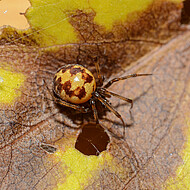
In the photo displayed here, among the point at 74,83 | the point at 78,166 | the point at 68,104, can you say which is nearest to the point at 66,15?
the point at 74,83

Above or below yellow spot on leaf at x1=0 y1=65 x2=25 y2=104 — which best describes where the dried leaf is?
below

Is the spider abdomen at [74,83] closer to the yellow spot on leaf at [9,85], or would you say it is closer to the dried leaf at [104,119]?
the dried leaf at [104,119]

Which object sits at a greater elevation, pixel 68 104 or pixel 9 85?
pixel 9 85

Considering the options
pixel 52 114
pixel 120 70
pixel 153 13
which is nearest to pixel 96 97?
pixel 120 70

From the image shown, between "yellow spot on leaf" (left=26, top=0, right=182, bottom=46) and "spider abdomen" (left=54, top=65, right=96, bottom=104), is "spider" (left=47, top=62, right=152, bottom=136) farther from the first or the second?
"yellow spot on leaf" (left=26, top=0, right=182, bottom=46)

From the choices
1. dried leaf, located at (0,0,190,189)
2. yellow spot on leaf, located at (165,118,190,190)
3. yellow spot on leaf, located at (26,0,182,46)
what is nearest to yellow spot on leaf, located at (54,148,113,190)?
dried leaf, located at (0,0,190,189)

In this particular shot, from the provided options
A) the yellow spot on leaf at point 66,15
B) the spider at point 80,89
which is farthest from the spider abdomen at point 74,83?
the yellow spot on leaf at point 66,15

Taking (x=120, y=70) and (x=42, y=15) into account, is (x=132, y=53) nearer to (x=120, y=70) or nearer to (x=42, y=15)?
(x=120, y=70)

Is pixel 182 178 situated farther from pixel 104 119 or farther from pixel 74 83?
→ pixel 74 83
